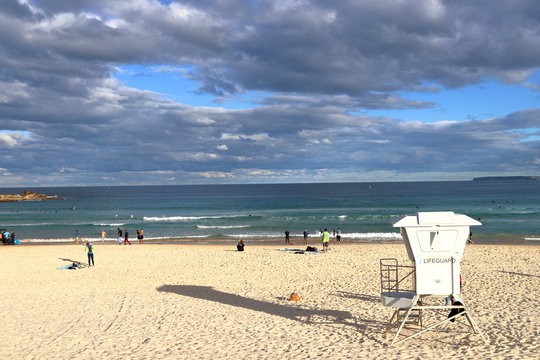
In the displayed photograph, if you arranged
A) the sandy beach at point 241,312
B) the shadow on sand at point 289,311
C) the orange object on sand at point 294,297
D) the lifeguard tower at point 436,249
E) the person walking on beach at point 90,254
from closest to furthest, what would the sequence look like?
the lifeguard tower at point 436,249, the sandy beach at point 241,312, the shadow on sand at point 289,311, the orange object on sand at point 294,297, the person walking on beach at point 90,254

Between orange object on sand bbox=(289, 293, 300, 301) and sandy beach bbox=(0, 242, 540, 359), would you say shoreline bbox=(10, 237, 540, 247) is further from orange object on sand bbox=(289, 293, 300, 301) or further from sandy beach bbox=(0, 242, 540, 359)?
orange object on sand bbox=(289, 293, 300, 301)

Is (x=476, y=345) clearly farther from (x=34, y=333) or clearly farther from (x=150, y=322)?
(x=34, y=333)

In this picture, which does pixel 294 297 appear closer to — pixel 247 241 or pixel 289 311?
pixel 289 311

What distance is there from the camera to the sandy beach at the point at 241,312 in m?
9.96

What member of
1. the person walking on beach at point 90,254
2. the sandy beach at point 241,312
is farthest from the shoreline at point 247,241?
the person walking on beach at point 90,254

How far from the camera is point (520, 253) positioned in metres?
26.3

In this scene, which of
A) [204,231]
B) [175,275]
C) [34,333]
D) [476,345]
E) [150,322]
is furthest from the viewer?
[204,231]

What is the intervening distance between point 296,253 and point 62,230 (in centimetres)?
3347

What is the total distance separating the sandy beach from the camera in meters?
9.96

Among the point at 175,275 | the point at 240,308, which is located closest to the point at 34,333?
the point at 240,308

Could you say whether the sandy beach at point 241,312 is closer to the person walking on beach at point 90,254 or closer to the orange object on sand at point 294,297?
the orange object on sand at point 294,297

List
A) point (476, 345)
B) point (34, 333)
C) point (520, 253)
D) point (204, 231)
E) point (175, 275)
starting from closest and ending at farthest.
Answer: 1. point (476, 345)
2. point (34, 333)
3. point (175, 275)
4. point (520, 253)
5. point (204, 231)

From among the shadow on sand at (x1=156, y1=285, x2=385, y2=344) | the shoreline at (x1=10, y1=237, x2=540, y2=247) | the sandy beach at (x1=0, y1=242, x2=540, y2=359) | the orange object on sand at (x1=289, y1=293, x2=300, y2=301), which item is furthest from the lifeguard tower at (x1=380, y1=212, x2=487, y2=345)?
the shoreline at (x1=10, y1=237, x2=540, y2=247)

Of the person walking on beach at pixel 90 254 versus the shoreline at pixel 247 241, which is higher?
the person walking on beach at pixel 90 254
